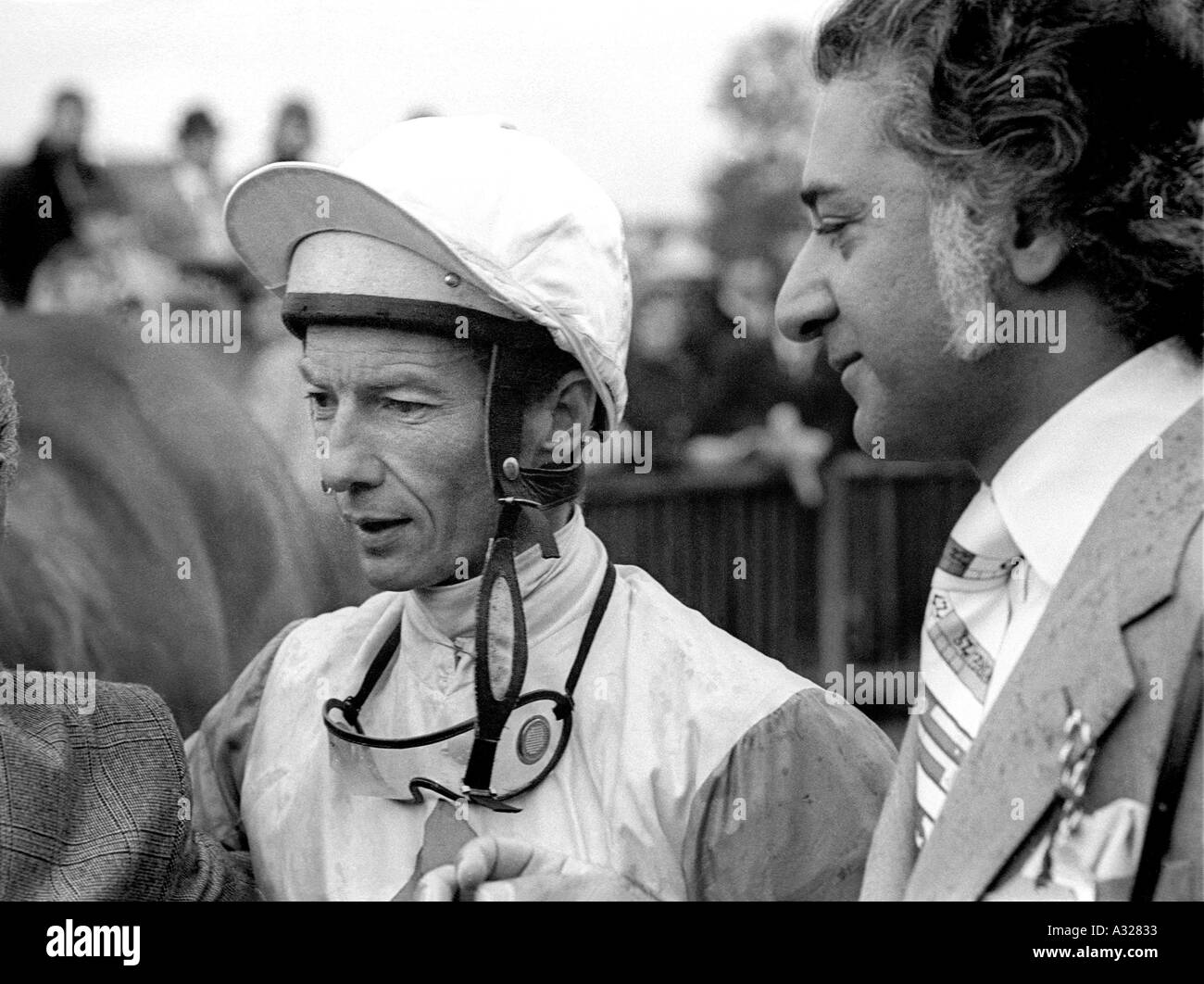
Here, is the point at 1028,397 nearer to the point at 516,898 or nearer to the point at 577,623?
the point at 577,623

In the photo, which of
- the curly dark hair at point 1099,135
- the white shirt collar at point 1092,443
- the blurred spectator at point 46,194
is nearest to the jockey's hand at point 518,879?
the white shirt collar at point 1092,443

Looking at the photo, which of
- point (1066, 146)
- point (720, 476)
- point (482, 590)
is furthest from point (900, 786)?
point (720, 476)

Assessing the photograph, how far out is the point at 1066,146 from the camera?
1.70 metres

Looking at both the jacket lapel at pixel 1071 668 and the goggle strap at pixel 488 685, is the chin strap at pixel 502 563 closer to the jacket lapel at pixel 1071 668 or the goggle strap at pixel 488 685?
the goggle strap at pixel 488 685

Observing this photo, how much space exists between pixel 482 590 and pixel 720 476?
114 cm

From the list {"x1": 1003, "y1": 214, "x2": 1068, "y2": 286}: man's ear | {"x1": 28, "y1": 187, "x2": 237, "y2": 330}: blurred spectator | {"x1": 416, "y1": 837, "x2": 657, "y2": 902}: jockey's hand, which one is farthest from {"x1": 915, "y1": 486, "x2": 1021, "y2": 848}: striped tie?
{"x1": 28, "y1": 187, "x2": 237, "y2": 330}: blurred spectator

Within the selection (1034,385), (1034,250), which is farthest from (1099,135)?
(1034,385)

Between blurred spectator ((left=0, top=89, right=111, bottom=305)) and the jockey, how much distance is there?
0.65 meters

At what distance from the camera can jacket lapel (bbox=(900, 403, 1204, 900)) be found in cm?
154

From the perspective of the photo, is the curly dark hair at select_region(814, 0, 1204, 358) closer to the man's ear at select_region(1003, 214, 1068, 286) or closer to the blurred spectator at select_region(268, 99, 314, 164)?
the man's ear at select_region(1003, 214, 1068, 286)

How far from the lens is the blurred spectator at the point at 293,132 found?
97.8 inches

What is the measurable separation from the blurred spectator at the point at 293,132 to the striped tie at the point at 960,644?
1303mm

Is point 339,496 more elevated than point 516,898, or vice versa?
point 339,496

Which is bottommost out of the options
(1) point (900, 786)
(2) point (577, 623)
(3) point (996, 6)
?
(1) point (900, 786)
